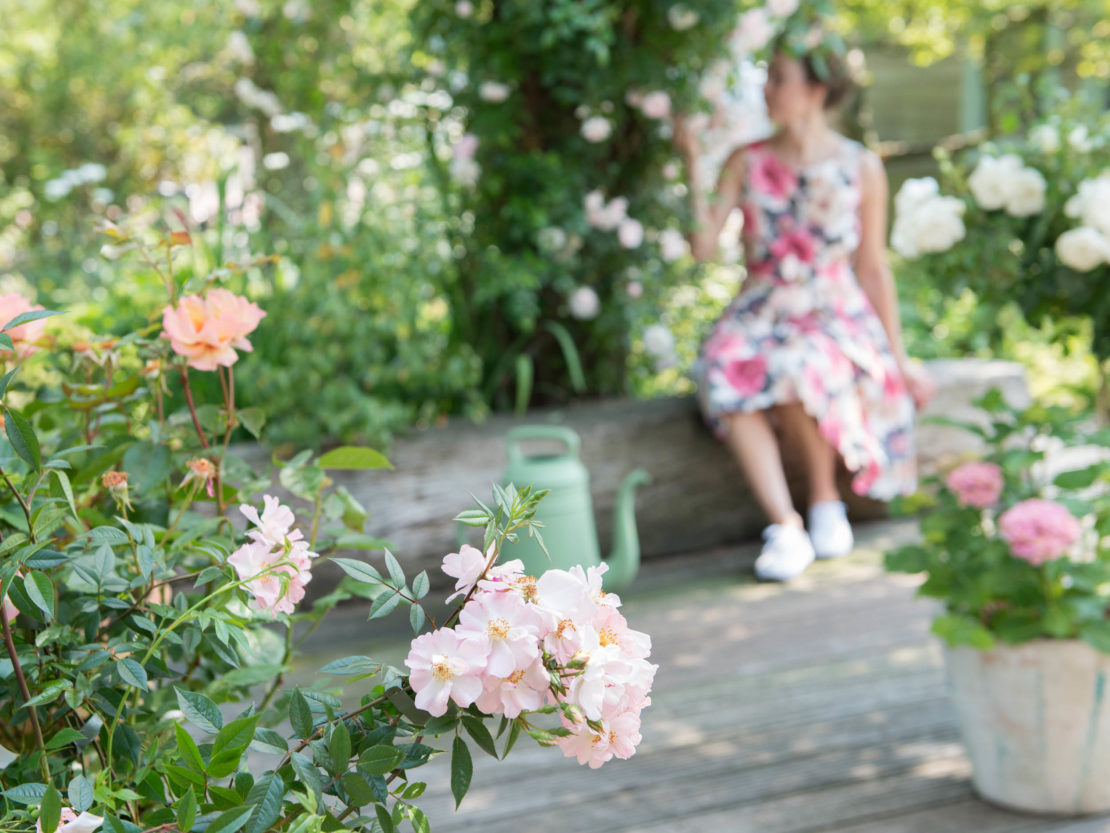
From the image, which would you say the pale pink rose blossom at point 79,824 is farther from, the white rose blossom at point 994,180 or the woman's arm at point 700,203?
the woman's arm at point 700,203

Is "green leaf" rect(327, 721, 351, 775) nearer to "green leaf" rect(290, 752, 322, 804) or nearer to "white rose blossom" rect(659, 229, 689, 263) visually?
"green leaf" rect(290, 752, 322, 804)

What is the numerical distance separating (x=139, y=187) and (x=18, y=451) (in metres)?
6.94

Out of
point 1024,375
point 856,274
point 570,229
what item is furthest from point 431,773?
point 1024,375

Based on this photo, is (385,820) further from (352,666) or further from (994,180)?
(994,180)

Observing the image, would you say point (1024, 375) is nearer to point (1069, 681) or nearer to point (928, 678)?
point (928, 678)

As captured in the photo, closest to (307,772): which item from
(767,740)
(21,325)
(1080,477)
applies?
(21,325)

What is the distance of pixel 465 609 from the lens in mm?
563

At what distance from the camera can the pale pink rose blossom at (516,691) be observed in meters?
0.55

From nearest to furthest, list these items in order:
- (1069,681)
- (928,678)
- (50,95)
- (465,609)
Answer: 1. (465,609)
2. (1069,681)
3. (928,678)
4. (50,95)

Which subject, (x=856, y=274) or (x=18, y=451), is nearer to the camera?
(x=18, y=451)

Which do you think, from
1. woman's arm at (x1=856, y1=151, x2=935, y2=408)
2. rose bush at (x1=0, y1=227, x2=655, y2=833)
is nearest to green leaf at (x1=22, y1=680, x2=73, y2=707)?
rose bush at (x1=0, y1=227, x2=655, y2=833)

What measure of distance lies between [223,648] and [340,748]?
140 mm

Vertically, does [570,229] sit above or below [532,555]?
above

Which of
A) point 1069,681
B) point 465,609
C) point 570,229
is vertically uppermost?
point 570,229
